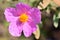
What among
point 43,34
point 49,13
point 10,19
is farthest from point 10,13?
point 43,34

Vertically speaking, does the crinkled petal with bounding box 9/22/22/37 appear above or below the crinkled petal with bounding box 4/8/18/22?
below

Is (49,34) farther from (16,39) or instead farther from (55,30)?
(16,39)

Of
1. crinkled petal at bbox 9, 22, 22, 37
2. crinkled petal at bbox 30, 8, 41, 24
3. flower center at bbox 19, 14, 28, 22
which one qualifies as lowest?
crinkled petal at bbox 9, 22, 22, 37

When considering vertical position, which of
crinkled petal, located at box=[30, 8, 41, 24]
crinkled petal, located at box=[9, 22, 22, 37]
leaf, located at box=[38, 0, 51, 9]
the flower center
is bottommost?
crinkled petal, located at box=[9, 22, 22, 37]

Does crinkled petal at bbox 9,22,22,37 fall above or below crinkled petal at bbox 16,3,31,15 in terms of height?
below
